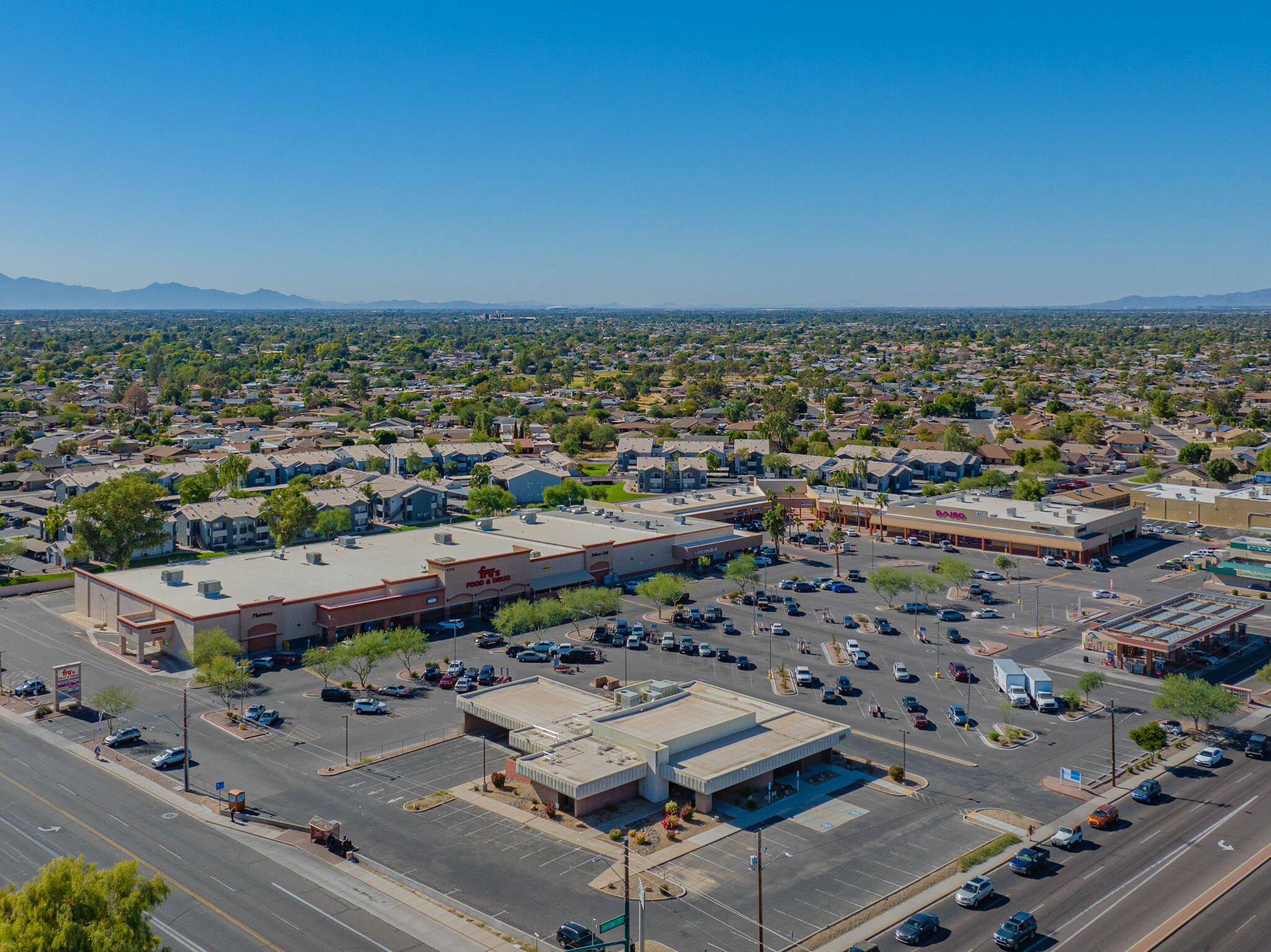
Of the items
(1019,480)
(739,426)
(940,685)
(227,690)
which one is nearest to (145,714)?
(227,690)

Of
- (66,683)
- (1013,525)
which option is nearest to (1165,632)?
(1013,525)

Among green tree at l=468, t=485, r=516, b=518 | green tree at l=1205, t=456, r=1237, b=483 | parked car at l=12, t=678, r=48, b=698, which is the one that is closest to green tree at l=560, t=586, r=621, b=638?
parked car at l=12, t=678, r=48, b=698

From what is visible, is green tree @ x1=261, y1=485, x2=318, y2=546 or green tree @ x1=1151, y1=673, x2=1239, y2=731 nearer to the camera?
green tree @ x1=1151, y1=673, x2=1239, y2=731

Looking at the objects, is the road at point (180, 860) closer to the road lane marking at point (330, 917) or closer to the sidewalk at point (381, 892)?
the road lane marking at point (330, 917)

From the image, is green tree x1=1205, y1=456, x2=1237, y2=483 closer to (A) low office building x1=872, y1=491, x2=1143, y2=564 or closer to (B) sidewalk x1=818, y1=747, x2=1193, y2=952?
(A) low office building x1=872, y1=491, x2=1143, y2=564

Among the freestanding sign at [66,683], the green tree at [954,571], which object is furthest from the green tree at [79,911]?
the green tree at [954,571]

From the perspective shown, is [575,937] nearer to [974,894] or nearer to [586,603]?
[974,894]
